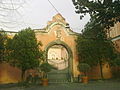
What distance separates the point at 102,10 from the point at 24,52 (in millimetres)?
8288

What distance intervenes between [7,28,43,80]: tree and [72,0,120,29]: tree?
270 inches

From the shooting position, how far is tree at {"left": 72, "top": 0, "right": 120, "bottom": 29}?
31.1ft

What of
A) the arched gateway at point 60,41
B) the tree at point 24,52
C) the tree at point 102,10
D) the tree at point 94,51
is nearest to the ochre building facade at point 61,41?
the arched gateway at point 60,41

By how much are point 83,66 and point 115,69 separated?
607 cm

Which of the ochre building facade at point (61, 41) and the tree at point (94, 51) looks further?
the ochre building facade at point (61, 41)

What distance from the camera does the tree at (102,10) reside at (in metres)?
9.48

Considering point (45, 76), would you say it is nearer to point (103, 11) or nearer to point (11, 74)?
point (11, 74)

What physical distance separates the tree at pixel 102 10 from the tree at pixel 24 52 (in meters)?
6.85

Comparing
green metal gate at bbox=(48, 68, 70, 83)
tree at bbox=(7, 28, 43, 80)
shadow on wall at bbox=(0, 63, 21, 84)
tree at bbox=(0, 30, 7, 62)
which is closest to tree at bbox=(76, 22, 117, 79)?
green metal gate at bbox=(48, 68, 70, 83)

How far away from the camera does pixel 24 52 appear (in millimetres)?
15984

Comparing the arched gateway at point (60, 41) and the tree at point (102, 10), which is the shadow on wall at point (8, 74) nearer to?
the arched gateway at point (60, 41)


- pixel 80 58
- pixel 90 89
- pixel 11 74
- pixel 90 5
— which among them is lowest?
pixel 90 89

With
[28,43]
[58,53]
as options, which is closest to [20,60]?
[28,43]

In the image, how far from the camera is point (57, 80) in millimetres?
19359
